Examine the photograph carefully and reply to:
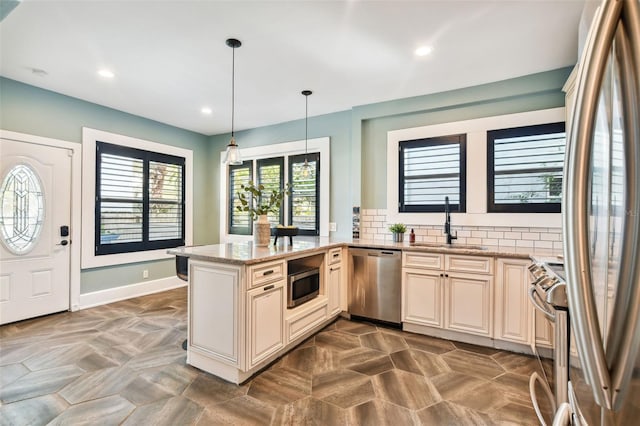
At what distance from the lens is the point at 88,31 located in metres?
2.51

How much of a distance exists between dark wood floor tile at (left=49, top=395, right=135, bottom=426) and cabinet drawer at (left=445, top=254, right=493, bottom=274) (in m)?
2.87

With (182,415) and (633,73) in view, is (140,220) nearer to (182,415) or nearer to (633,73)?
(182,415)

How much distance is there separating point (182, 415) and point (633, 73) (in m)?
2.50

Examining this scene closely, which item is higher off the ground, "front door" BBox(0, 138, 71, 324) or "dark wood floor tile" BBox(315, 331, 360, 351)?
"front door" BBox(0, 138, 71, 324)

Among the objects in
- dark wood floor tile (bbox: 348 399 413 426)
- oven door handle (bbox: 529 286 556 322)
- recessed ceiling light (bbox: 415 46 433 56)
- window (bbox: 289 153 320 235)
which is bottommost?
A: dark wood floor tile (bbox: 348 399 413 426)

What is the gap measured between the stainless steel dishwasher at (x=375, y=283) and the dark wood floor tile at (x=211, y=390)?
1692 millimetres

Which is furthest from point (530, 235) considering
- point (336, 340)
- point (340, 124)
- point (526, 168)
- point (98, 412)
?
point (98, 412)

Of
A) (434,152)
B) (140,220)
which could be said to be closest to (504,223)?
(434,152)

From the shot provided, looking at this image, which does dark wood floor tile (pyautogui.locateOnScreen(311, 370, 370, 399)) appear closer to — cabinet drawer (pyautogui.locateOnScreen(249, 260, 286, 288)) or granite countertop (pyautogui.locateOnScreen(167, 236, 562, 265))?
cabinet drawer (pyautogui.locateOnScreen(249, 260, 286, 288))

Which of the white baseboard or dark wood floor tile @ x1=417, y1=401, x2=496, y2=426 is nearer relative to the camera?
dark wood floor tile @ x1=417, y1=401, x2=496, y2=426

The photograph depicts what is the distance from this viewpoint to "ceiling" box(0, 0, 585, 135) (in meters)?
2.27

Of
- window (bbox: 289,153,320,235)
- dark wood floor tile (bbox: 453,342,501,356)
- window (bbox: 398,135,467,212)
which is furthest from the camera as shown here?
window (bbox: 289,153,320,235)

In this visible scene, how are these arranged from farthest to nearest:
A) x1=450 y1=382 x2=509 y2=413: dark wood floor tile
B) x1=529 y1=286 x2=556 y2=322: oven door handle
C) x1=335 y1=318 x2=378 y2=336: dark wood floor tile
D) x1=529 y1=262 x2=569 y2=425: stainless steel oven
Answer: x1=335 y1=318 x2=378 y2=336: dark wood floor tile < x1=450 y1=382 x2=509 y2=413: dark wood floor tile < x1=529 y1=286 x2=556 y2=322: oven door handle < x1=529 y1=262 x2=569 y2=425: stainless steel oven

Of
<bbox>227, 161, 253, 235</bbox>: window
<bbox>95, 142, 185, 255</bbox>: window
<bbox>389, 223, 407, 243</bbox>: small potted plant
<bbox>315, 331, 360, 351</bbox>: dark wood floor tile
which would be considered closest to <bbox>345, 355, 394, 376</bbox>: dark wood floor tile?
<bbox>315, 331, 360, 351</bbox>: dark wood floor tile
